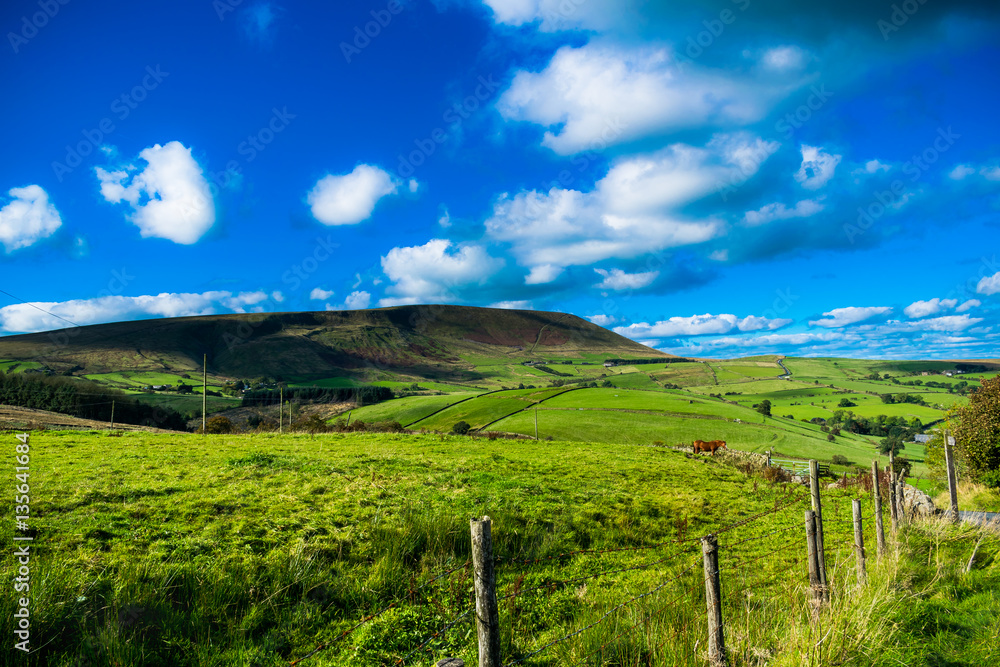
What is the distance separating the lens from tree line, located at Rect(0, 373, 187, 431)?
2645 inches

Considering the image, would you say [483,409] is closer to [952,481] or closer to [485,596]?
[952,481]

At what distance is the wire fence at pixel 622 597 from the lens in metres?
5.59

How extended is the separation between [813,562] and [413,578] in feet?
20.3

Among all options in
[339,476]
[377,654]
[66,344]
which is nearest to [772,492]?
[339,476]

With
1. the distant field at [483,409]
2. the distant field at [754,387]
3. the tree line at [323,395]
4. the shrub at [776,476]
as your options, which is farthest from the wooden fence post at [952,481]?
the distant field at [754,387]

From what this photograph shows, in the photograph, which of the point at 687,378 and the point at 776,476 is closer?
the point at 776,476

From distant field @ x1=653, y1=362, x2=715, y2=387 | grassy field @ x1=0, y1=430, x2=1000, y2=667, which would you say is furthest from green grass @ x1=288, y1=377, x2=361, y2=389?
grassy field @ x1=0, y1=430, x2=1000, y2=667

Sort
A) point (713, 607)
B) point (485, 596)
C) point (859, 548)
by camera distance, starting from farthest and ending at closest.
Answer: point (859, 548) < point (713, 607) < point (485, 596)

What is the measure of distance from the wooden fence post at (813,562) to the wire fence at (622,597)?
32 millimetres

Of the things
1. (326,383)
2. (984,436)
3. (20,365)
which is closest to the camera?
(984,436)

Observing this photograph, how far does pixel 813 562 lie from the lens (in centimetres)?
611

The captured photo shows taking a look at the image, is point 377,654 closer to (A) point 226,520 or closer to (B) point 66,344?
(A) point 226,520

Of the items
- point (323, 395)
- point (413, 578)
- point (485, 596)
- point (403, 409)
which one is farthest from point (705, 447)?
point (323, 395)

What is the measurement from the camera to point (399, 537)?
952 centimetres
